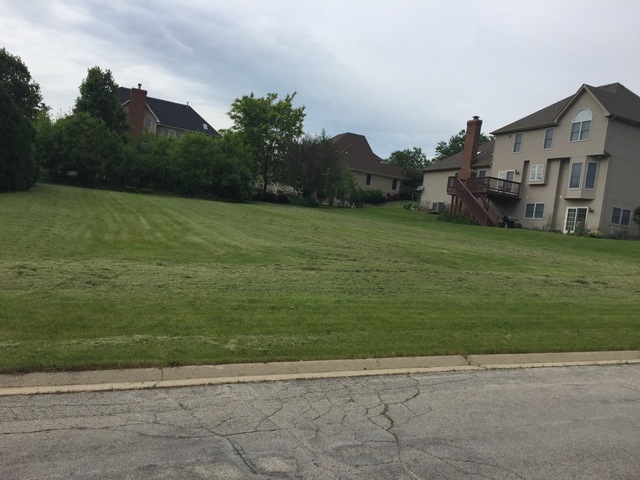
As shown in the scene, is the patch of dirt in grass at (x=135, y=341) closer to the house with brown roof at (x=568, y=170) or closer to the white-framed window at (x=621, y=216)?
the house with brown roof at (x=568, y=170)

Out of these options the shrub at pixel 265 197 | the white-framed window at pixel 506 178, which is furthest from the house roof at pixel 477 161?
the shrub at pixel 265 197

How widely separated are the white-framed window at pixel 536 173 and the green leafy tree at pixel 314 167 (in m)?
18.0

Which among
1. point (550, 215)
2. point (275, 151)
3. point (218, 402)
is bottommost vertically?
point (218, 402)

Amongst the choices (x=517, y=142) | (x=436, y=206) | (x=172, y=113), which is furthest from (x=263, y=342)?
(x=172, y=113)

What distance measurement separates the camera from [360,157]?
2571 inches

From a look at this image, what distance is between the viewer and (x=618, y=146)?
35594mm

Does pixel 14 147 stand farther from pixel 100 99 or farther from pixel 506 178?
pixel 506 178

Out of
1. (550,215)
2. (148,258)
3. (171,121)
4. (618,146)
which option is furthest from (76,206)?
(171,121)

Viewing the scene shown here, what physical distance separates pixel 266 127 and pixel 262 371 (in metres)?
52.1

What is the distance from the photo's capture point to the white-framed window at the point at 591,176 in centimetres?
3609

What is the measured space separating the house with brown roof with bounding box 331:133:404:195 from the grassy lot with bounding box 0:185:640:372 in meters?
47.2

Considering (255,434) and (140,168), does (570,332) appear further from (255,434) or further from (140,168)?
(140,168)

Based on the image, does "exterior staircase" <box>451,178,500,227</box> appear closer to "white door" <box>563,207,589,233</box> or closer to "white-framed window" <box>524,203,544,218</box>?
"white-framed window" <box>524,203,544,218</box>

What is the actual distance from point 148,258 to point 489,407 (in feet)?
28.3
